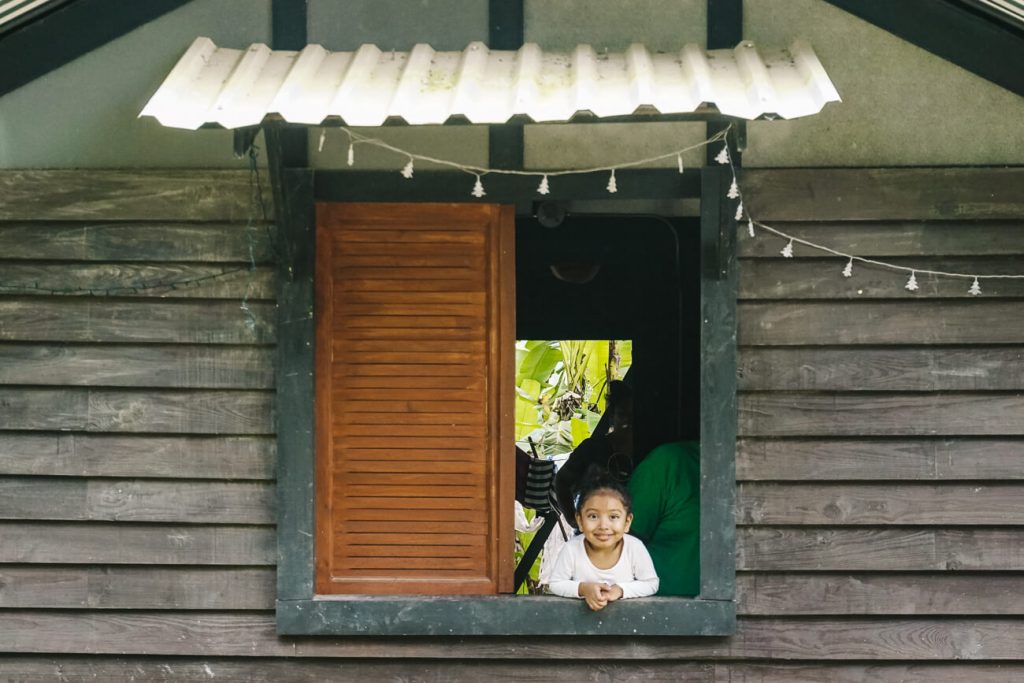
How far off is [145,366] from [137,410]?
0.18m

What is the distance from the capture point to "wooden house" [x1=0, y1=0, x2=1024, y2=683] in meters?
4.58

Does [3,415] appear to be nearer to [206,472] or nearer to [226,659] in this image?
[206,472]

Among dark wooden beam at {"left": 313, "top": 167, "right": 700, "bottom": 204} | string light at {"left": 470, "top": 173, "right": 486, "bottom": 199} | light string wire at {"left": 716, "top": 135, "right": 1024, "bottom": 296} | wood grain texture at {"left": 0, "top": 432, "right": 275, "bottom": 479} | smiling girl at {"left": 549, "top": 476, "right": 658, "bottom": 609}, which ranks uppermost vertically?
dark wooden beam at {"left": 313, "top": 167, "right": 700, "bottom": 204}

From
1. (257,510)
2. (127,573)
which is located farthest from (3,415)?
(257,510)

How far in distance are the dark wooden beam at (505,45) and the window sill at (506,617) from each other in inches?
67.9

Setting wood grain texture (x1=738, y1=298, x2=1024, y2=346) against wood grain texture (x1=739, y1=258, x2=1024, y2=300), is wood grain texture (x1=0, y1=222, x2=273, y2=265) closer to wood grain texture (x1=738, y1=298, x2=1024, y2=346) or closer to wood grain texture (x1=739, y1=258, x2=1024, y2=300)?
wood grain texture (x1=739, y1=258, x2=1024, y2=300)

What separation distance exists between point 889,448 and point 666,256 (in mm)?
2378

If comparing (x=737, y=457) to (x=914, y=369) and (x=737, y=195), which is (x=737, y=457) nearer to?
(x=914, y=369)

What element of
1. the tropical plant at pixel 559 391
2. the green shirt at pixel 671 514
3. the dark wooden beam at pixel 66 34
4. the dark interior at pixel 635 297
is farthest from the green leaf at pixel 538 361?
the dark wooden beam at pixel 66 34

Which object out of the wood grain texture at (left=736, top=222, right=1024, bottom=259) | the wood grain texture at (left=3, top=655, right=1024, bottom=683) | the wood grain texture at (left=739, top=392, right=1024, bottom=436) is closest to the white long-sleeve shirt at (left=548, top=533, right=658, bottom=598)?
the wood grain texture at (left=3, top=655, right=1024, bottom=683)

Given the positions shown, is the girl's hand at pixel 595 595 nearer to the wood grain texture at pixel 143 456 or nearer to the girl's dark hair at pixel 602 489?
the girl's dark hair at pixel 602 489

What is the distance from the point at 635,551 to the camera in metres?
4.73

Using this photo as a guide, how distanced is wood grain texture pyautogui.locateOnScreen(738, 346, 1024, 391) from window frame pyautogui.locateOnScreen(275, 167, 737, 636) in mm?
373

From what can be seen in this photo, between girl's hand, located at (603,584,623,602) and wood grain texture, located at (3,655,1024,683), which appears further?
wood grain texture, located at (3,655,1024,683)
